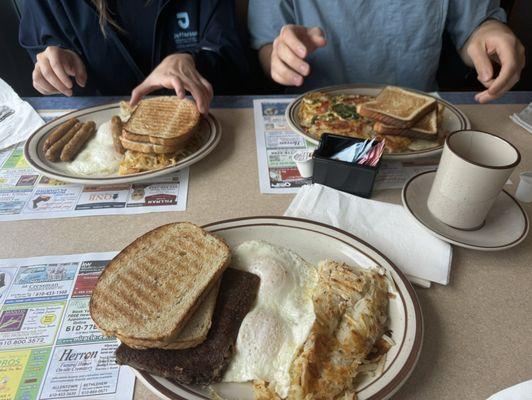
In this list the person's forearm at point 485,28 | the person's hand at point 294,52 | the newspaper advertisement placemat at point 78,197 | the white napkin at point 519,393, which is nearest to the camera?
the white napkin at point 519,393

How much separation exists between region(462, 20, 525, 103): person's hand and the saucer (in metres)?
0.52

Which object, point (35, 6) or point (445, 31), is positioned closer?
point (35, 6)

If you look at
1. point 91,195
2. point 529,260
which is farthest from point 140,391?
point 529,260

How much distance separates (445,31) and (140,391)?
80.1 inches

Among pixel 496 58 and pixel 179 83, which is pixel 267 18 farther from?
pixel 496 58

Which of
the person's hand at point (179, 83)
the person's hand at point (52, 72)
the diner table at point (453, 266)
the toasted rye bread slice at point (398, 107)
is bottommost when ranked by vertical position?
the diner table at point (453, 266)

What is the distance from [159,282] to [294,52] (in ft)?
3.19

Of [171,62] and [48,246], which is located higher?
[171,62]

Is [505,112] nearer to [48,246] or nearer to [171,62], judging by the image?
[171,62]

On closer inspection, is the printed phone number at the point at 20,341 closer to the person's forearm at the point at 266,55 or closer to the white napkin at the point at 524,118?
the person's forearm at the point at 266,55

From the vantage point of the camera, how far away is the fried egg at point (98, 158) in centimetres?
126

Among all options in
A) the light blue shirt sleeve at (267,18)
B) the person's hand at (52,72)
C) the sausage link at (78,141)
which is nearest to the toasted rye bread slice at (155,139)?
the sausage link at (78,141)

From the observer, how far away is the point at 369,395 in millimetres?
648

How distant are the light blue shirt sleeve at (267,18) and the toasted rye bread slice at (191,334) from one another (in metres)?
1.47
